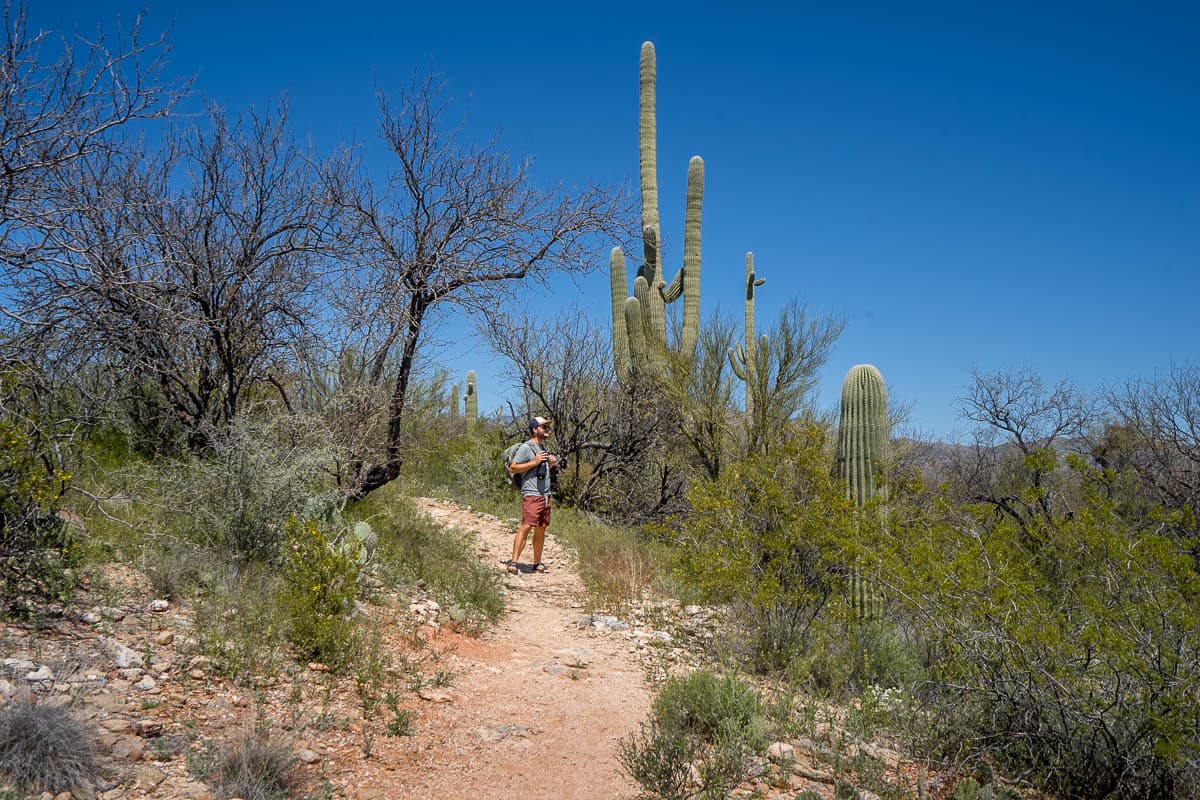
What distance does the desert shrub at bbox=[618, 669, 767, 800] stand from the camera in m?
3.40

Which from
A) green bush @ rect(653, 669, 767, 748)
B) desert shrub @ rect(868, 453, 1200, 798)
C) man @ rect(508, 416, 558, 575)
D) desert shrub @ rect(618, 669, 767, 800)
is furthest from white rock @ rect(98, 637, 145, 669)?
man @ rect(508, 416, 558, 575)

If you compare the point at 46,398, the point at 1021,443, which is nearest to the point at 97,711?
the point at 46,398

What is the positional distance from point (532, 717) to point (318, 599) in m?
1.59

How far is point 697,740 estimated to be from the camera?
387 cm

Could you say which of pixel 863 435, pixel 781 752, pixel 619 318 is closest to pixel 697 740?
pixel 781 752

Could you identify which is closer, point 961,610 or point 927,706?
point 961,610

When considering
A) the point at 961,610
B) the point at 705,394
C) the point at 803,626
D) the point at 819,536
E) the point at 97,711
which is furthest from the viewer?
the point at 705,394

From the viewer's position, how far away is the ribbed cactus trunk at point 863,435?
6.76m

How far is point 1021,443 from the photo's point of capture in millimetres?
13328

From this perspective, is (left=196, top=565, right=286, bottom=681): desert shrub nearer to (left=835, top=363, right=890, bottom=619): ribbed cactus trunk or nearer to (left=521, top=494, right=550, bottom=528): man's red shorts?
(left=521, top=494, right=550, bottom=528): man's red shorts

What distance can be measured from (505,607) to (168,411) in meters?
4.43

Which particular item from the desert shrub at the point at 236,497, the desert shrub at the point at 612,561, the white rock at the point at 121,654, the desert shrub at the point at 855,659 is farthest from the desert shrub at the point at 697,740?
the desert shrub at the point at 236,497

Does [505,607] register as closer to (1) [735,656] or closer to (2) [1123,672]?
(1) [735,656]

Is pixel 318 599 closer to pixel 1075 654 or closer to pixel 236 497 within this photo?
pixel 236 497
